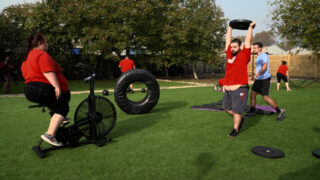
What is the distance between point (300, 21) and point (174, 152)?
46.6 ft

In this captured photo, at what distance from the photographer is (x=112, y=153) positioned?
4.19m

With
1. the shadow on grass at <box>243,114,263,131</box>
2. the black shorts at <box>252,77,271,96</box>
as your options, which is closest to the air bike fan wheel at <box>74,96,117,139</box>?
the shadow on grass at <box>243,114,263,131</box>

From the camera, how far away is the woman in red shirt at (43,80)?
12.1 feet

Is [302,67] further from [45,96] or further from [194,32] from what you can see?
[45,96]

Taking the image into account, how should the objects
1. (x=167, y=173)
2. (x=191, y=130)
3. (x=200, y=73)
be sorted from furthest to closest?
(x=200, y=73)
(x=191, y=130)
(x=167, y=173)

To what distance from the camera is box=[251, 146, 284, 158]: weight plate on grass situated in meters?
3.91

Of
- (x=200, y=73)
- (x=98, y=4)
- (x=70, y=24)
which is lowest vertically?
(x=200, y=73)

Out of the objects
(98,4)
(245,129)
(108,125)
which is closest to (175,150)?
(108,125)

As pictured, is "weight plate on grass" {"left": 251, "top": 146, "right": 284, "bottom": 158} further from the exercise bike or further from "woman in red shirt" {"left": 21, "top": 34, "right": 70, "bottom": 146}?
"woman in red shirt" {"left": 21, "top": 34, "right": 70, "bottom": 146}

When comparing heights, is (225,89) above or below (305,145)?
above

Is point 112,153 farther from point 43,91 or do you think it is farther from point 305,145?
point 305,145

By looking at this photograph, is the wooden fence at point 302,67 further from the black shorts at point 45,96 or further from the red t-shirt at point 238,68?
the black shorts at point 45,96

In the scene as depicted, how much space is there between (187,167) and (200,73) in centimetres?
2846

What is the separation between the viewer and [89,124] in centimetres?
451
